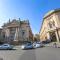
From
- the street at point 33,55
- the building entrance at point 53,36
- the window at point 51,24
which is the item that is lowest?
the street at point 33,55

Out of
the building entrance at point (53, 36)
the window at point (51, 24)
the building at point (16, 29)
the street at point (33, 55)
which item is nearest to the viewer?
the street at point (33, 55)

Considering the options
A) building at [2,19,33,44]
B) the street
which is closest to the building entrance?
building at [2,19,33,44]

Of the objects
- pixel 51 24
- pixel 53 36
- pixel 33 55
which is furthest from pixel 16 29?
pixel 33 55

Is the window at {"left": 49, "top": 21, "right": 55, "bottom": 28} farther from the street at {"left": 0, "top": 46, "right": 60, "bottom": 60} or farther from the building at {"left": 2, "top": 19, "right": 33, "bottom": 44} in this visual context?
the street at {"left": 0, "top": 46, "right": 60, "bottom": 60}

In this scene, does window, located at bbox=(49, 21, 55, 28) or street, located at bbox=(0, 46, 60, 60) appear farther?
window, located at bbox=(49, 21, 55, 28)

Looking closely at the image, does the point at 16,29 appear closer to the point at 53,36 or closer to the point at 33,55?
the point at 53,36

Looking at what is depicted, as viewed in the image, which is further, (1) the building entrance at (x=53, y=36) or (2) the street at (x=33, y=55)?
(1) the building entrance at (x=53, y=36)

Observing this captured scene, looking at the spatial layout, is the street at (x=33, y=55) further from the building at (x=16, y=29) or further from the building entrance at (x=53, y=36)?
the building at (x=16, y=29)

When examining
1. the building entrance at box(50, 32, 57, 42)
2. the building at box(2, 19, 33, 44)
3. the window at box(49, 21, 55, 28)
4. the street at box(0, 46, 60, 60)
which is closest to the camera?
the street at box(0, 46, 60, 60)

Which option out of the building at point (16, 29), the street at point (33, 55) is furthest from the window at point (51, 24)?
the street at point (33, 55)

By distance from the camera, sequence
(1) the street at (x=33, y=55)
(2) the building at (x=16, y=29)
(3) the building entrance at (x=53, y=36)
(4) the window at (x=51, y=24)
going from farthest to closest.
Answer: (2) the building at (x=16, y=29) → (4) the window at (x=51, y=24) → (3) the building entrance at (x=53, y=36) → (1) the street at (x=33, y=55)

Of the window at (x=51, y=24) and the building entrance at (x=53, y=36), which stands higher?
the window at (x=51, y=24)

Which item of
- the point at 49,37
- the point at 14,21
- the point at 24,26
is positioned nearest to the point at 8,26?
the point at 14,21

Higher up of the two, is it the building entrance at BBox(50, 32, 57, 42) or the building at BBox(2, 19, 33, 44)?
the building at BBox(2, 19, 33, 44)
